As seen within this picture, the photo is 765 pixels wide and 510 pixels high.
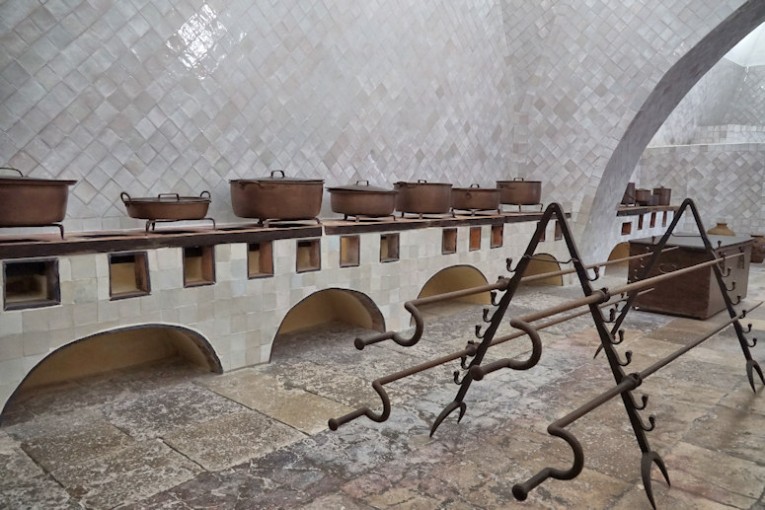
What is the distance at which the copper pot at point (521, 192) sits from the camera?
236 inches

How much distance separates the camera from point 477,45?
635cm

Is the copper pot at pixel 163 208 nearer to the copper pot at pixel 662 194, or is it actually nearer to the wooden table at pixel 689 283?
the wooden table at pixel 689 283

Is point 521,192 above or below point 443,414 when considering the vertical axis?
above

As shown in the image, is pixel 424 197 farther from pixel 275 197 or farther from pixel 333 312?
pixel 275 197

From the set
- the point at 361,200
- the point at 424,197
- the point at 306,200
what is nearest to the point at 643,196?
the point at 424,197

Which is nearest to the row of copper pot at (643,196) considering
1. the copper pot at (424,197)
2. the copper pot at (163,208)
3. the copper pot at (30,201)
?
the copper pot at (424,197)

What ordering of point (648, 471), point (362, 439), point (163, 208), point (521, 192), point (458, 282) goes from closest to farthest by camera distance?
point (648, 471), point (362, 439), point (163, 208), point (458, 282), point (521, 192)

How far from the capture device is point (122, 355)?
147 inches

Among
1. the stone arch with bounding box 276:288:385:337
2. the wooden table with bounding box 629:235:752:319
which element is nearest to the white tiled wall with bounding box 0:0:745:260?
the stone arch with bounding box 276:288:385:337

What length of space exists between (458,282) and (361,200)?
1870mm

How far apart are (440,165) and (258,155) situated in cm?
220

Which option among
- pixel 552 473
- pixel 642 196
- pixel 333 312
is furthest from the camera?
pixel 642 196

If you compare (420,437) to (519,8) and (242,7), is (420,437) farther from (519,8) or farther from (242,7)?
(519,8)

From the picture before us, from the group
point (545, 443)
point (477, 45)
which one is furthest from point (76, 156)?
point (477, 45)
